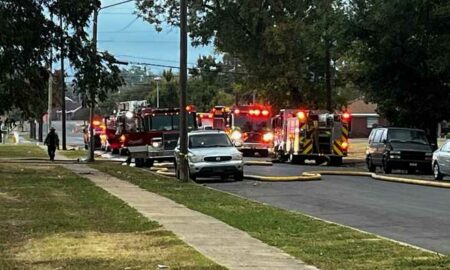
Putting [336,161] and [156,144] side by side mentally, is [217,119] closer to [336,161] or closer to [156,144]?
[336,161]

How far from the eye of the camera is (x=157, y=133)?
34500 millimetres

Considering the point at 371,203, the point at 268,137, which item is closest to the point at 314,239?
the point at 371,203

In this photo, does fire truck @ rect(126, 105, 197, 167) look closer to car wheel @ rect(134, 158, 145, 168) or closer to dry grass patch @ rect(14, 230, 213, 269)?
car wheel @ rect(134, 158, 145, 168)

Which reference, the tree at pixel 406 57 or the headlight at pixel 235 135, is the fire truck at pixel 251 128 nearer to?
the headlight at pixel 235 135

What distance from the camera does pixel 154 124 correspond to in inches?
1364

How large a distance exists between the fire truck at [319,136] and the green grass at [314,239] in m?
19.0

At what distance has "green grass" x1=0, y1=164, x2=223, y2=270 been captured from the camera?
925 centimetres

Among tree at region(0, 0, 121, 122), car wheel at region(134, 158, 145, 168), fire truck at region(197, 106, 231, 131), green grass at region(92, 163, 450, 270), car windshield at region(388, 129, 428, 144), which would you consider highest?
tree at region(0, 0, 121, 122)

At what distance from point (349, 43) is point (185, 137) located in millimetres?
14079

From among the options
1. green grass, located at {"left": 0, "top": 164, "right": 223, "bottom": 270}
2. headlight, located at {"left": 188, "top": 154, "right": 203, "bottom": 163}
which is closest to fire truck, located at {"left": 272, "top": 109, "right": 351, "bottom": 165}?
headlight, located at {"left": 188, "top": 154, "right": 203, "bottom": 163}

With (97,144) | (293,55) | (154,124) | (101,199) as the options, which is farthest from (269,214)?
(97,144)

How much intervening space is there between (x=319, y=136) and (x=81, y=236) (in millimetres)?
26507

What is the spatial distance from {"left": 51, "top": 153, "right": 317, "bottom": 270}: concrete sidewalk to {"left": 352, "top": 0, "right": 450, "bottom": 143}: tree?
696 inches

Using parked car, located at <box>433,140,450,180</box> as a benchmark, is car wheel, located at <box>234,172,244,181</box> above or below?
below
